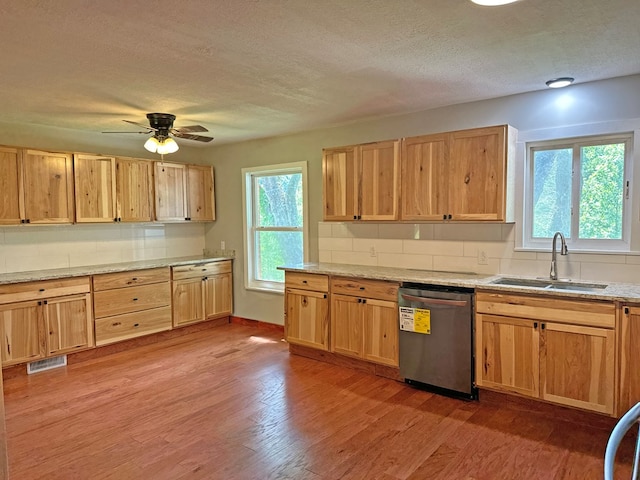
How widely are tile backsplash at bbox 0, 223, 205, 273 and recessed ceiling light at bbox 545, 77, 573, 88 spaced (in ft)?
14.8

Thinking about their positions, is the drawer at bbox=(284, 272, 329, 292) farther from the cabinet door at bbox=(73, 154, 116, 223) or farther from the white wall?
the cabinet door at bbox=(73, 154, 116, 223)

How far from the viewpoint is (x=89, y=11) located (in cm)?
198

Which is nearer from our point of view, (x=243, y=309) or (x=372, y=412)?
(x=372, y=412)

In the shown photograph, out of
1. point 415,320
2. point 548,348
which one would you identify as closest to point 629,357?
point 548,348

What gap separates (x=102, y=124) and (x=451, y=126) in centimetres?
341

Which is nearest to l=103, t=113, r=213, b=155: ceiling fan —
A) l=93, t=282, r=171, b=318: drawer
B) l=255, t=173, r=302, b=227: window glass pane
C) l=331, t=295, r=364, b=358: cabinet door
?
l=255, t=173, r=302, b=227: window glass pane

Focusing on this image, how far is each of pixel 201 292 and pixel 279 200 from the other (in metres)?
1.50

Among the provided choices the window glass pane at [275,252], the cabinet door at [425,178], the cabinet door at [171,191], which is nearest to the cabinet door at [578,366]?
the cabinet door at [425,178]

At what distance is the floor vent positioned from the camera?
3999 millimetres

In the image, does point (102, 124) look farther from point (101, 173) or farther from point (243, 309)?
point (243, 309)

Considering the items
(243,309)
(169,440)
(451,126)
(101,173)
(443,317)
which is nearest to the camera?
(169,440)

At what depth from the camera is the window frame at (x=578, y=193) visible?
311 cm

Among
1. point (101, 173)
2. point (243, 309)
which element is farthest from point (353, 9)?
point (243, 309)

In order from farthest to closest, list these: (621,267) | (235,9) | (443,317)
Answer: (443,317) → (621,267) → (235,9)
